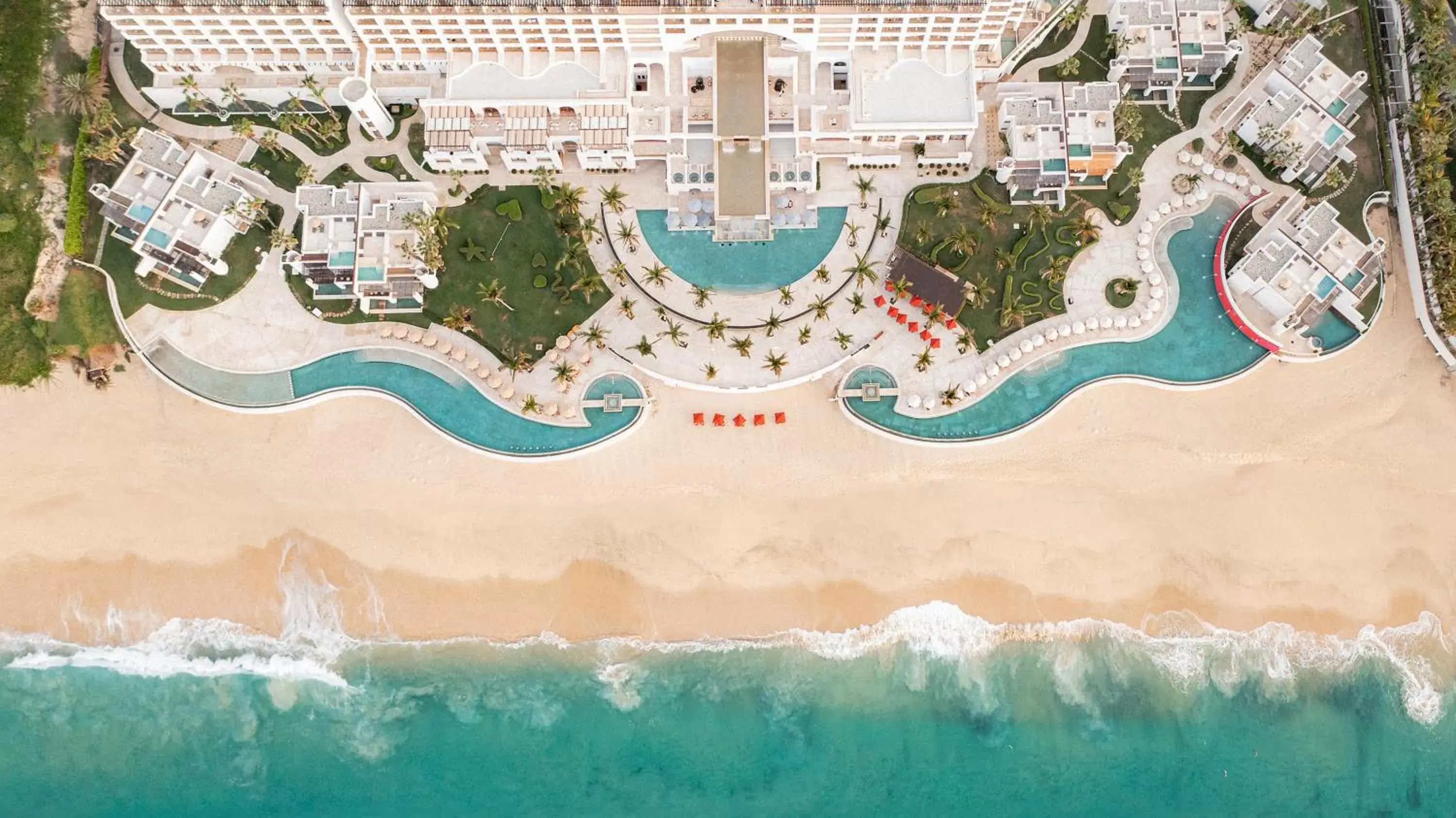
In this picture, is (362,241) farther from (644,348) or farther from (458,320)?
(644,348)

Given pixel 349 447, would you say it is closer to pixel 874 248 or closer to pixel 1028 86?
pixel 874 248

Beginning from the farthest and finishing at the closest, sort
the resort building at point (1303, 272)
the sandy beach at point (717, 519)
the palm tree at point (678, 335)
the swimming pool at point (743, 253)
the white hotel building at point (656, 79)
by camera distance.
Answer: the swimming pool at point (743, 253) → the palm tree at point (678, 335) → the resort building at point (1303, 272) → the sandy beach at point (717, 519) → the white hotel building at point (656, 79)

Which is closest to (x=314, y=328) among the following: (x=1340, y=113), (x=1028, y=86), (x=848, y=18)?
(x=848, y=18)

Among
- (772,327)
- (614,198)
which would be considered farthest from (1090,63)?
(614,198)

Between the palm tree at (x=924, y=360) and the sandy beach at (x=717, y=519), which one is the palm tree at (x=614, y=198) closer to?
the sandy beach at (x=717, y=519)

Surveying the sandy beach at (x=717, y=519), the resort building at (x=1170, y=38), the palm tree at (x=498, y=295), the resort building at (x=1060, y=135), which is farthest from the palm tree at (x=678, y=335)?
the resort building at (x=1170, y=38)

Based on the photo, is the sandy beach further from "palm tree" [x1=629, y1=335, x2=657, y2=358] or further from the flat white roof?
the flat white roof
